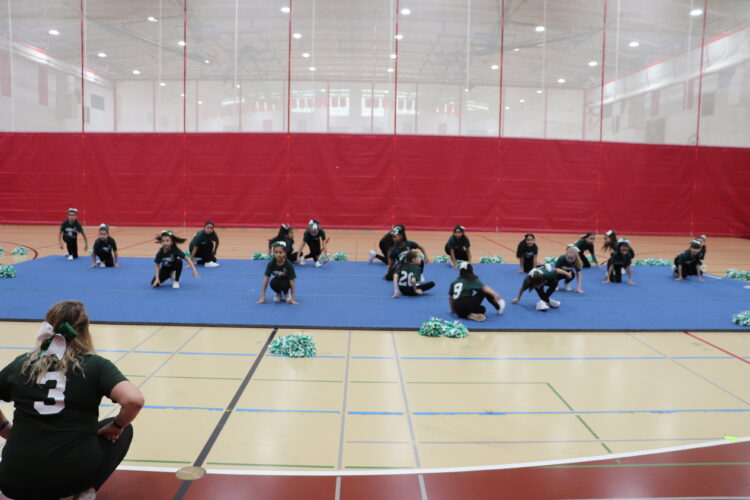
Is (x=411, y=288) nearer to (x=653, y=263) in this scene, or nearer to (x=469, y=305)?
(x=469, y=305)

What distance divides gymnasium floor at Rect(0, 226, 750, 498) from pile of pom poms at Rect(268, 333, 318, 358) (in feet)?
0.48

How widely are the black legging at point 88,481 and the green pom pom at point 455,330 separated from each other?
5002mm

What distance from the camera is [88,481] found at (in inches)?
128

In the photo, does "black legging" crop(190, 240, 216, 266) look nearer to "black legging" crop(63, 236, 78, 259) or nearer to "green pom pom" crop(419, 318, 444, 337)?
"black legging" crop(63, 236, 78, 259)

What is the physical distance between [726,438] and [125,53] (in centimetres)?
2412

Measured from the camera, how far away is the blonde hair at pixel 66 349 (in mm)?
3127

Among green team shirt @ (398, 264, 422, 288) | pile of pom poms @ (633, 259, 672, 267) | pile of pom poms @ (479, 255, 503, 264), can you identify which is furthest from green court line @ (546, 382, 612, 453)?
pile of pom poms @ (633, 259, 672, 267)

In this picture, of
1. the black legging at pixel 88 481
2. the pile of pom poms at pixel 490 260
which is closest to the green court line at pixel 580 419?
the black legging at pixel 88 481

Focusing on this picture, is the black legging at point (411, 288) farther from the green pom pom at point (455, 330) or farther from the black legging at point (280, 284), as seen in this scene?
the green pom pom at point (455, 330)

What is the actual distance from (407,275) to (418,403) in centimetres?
499

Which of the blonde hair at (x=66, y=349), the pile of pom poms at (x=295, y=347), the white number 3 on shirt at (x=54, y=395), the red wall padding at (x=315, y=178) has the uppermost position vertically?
the red wall padding at (x=315, y=178)

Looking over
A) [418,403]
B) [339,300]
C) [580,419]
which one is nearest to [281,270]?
[339,300]

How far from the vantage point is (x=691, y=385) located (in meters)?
6.08

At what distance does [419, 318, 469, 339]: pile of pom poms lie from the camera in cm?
789
